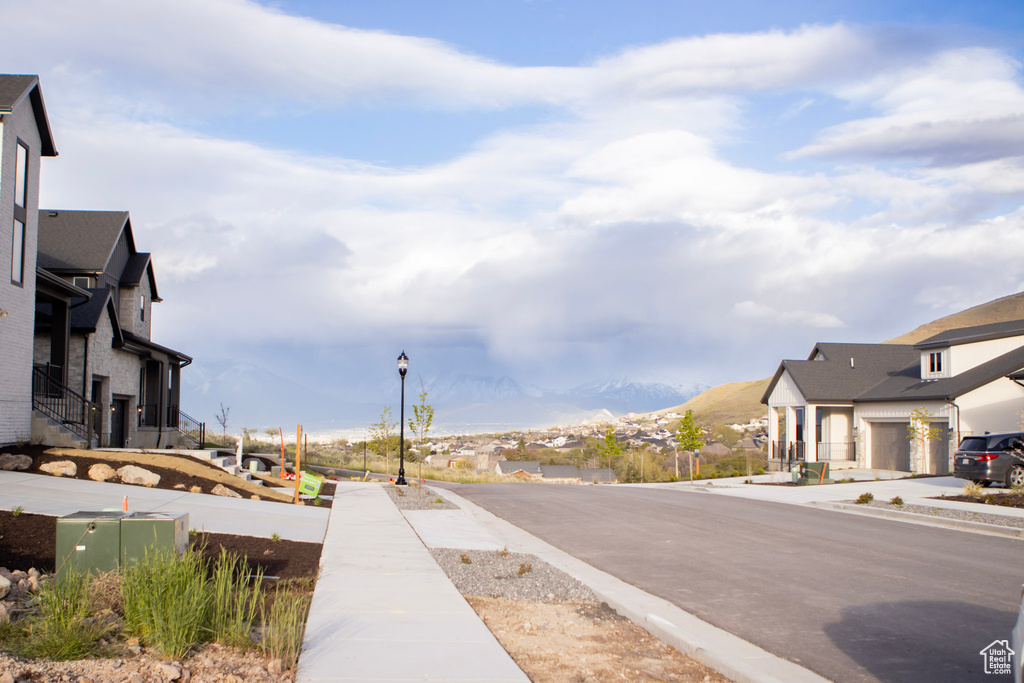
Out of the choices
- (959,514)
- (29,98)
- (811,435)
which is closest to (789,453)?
(811,435)

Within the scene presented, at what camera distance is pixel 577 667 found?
6062 mm

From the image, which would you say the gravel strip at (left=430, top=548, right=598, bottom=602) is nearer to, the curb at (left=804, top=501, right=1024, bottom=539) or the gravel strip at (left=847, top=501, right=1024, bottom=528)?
the curb at (left=804, top=501, right=1024, bottom=539)

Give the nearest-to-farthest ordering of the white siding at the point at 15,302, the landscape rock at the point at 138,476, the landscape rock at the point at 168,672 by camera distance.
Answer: the landscape rock at the point at 168,672 < the landscape rock at the point at 138,476 < the white siding at the point at 15,302

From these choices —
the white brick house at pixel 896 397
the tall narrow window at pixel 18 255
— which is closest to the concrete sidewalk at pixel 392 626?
the tall narrow window at pixel 18 255

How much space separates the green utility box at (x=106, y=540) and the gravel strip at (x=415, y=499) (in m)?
10.1

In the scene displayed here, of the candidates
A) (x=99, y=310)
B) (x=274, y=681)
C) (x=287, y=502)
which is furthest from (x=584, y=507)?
(x=99, y=310)

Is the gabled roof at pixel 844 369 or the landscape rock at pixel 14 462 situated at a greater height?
the gabled roof at pixel 844 369

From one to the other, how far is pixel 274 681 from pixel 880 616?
246 inches

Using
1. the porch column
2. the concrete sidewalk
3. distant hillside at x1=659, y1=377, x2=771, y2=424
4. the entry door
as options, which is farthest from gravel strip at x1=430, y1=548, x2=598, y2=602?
distant hillside at x1=659, y1=377, x2=771, y2=424

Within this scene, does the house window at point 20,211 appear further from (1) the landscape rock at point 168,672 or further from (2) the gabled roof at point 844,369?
(2) the gabled roof at point 844,369

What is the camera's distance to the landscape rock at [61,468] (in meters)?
15.6

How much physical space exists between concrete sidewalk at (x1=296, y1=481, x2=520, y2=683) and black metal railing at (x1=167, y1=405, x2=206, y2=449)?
2309cm

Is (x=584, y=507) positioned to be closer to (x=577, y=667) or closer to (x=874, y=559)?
(x=874, y=559)

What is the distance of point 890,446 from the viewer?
36688 mm
